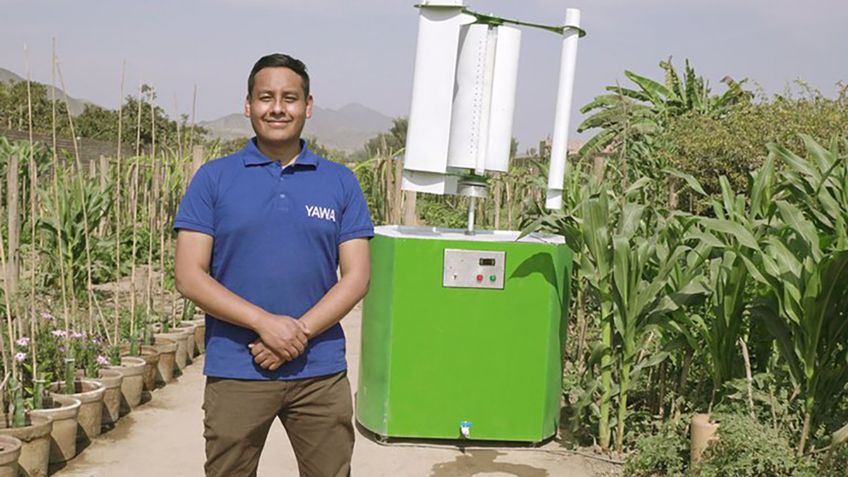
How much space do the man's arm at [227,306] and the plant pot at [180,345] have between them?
12.0 feet

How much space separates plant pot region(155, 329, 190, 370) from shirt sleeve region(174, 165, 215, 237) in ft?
12.0

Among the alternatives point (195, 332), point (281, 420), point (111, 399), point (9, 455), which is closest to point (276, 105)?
point (281, 420)

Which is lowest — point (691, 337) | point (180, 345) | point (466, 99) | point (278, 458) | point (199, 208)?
point (278, 458)

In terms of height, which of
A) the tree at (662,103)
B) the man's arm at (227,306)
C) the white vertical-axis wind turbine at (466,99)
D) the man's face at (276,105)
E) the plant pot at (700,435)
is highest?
the tree at (662,103)

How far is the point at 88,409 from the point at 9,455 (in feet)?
3.13

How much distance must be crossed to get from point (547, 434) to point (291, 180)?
2.68m

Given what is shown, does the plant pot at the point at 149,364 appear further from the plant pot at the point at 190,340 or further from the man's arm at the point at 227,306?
the man's arm at the point at 227,306

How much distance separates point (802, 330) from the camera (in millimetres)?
3773

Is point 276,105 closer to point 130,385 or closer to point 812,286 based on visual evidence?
point 812,286

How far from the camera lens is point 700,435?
3859 millimetres

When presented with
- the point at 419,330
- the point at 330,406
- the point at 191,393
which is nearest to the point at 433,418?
the point at 419,330

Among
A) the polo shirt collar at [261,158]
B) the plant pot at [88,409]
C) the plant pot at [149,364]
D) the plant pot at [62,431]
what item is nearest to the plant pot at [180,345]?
the plant pot at [149,364]

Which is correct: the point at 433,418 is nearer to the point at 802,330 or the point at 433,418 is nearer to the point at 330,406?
the point at 802,330

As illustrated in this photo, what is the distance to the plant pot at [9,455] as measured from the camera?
3.39 meters
